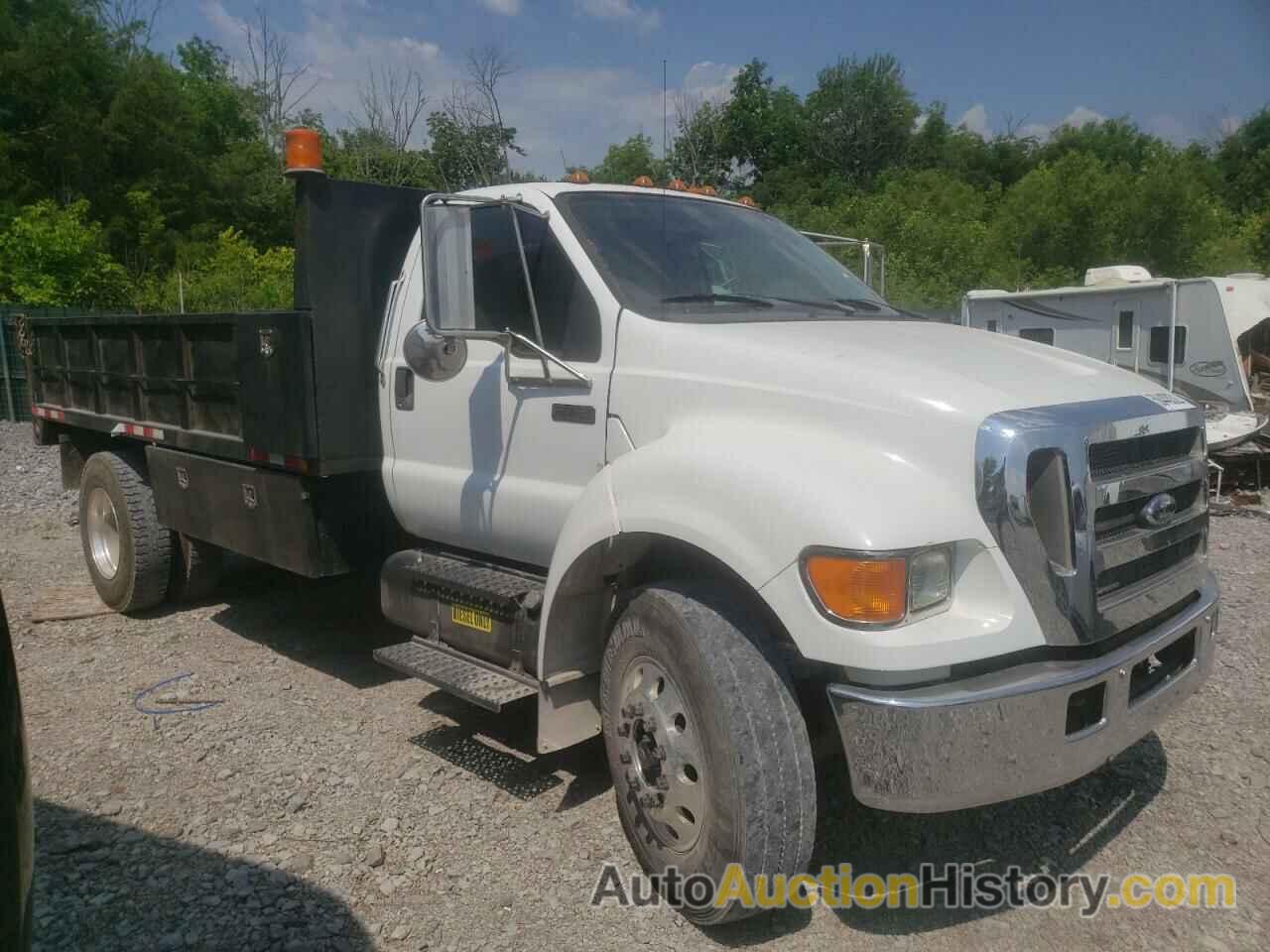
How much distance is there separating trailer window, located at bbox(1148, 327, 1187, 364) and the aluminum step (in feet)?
38.7

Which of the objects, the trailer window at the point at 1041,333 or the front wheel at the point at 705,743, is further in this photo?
the trailer window at the point at 1041,333

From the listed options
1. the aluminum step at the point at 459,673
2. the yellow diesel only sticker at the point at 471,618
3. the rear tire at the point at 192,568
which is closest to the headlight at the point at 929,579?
the aluminum step at the point at 459,673

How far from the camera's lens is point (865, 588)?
2582 mm

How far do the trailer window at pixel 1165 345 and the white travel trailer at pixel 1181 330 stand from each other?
0.01m

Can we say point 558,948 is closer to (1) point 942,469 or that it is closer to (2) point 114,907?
(2) point 114,907

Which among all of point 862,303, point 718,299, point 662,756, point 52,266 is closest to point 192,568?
point 718,299

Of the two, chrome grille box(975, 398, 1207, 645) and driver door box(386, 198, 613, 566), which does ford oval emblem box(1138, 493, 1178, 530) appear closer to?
chrome grille box(975, 398, 1207, 645)

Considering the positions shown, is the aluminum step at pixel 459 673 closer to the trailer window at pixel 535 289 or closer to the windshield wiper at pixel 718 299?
the trailer window at pixel 535 289

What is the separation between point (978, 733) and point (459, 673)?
2.12m

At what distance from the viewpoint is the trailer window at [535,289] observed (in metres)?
3.73

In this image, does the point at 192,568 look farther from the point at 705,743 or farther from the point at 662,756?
the point at 705,743

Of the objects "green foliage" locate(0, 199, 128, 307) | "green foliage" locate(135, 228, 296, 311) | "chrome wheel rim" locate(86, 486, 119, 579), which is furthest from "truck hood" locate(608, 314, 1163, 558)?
"green foliage" locate(0, 199, 128, 307)

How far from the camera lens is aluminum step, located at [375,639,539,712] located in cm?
376

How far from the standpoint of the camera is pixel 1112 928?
312 centimetres
